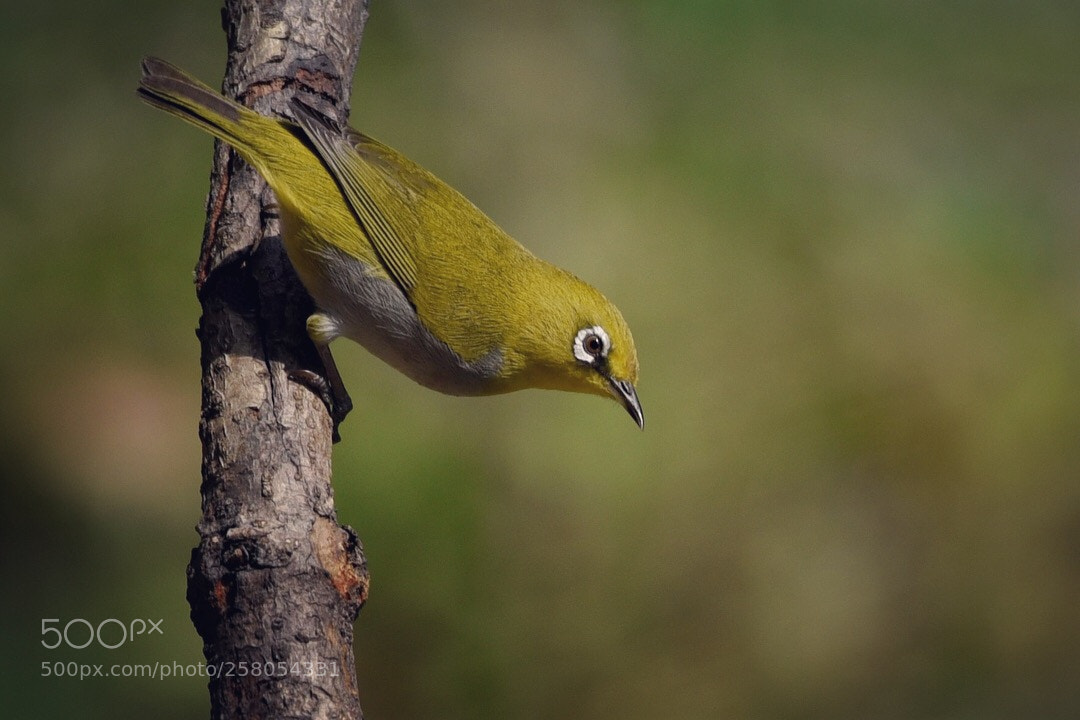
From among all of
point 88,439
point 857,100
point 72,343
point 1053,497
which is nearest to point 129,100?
point 72,343

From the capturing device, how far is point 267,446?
10.5ft

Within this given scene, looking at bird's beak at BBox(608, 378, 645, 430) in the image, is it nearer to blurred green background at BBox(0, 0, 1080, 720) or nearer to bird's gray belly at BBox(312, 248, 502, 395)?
bird's gray belly at BBox(312, 248, 502, 395)

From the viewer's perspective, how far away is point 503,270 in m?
4.13

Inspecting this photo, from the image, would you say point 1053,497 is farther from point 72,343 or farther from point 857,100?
point 72,343

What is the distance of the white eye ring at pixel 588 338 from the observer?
13.2 feet

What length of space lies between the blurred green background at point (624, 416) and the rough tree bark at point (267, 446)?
1.36 meters

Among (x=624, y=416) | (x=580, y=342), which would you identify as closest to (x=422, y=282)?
(x=580, y=342)

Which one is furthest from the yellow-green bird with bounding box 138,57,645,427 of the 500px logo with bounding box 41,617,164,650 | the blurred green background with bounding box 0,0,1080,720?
the 500px logo with bounding box 41,617,164,650

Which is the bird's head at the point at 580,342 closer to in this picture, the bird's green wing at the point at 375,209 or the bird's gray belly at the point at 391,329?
the bird's gray belly at the point at 391,329

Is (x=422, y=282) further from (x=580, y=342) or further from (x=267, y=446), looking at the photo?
(x=267, y=446)

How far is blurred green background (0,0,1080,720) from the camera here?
4.77m

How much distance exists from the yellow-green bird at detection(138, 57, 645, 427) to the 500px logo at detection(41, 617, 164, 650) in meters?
1.64

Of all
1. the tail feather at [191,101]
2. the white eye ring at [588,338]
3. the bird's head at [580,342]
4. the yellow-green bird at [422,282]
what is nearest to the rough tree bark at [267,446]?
the yellow-green bird at [422,282]

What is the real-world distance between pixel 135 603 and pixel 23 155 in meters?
2.67
